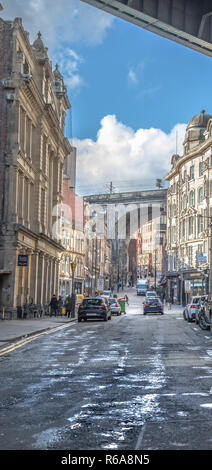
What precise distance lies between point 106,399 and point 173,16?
10.7 m

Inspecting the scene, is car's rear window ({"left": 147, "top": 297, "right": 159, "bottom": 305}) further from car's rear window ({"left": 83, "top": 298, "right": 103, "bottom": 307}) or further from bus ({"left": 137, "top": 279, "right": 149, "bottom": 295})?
bus ({"left": 137, "top": 279, "right": 149, "bottom": 295})

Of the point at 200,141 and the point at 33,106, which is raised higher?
the point at 200,141

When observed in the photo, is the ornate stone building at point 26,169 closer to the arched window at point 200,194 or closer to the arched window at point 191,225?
the arched window at point 200,194

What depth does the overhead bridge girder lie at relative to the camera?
46.4 ft

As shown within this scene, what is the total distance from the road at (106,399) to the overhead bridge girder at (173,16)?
342 inches

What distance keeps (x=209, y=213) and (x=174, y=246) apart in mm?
16551

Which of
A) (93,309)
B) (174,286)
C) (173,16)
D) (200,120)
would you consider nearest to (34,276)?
(93,309)

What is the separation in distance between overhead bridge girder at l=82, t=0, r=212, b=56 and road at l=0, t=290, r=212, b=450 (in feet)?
28.5

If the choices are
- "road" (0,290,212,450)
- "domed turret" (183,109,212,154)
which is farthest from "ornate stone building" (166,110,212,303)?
"road" (0,290,212,450)

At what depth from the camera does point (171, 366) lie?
12.3 metres

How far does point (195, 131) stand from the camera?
76438 mm

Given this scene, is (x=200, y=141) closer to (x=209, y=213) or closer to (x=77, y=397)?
(x=209, y=213)

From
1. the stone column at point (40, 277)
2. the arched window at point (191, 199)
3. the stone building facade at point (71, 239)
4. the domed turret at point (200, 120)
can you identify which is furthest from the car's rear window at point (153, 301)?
the domed turret at point (200, 120)
